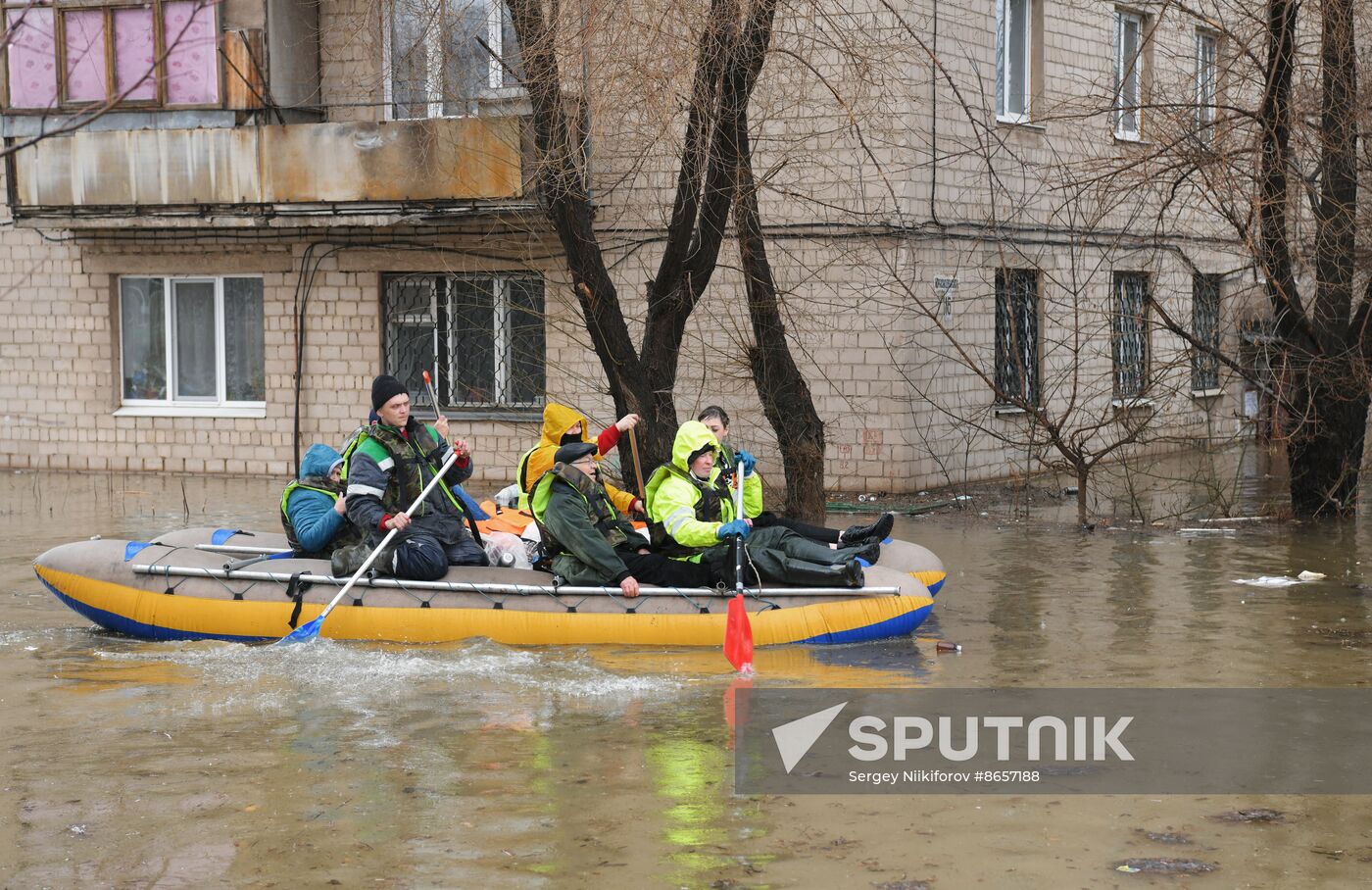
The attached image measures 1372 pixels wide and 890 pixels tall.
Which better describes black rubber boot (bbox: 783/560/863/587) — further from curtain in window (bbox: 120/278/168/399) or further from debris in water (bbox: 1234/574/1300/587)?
curtain in window (bbox: 120/278/168/399)

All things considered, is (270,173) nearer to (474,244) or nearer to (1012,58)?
(474,244)

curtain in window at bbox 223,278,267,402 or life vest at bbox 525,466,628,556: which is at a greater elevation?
curtain in window at bbox 223,278,267,402

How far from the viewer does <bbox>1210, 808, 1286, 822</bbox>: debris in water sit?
5555 mm

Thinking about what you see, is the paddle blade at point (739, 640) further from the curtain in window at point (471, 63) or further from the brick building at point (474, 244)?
the curtain in window at point (471, 63)

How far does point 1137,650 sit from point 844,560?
65.8 inches

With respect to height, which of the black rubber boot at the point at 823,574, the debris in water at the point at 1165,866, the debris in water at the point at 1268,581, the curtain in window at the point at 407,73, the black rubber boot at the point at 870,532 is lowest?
the debris in water at the point at 1165,866

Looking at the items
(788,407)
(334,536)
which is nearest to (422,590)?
(334,536)

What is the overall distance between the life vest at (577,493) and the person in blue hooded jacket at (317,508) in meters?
1.12

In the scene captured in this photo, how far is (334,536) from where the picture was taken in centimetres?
933

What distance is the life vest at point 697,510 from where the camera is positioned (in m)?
9.11

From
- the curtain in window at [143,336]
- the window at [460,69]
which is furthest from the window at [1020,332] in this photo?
the curtain in window at [143,336]

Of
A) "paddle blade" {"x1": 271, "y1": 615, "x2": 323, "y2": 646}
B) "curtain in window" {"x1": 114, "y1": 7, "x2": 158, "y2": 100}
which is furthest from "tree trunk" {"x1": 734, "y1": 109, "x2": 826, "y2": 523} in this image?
"curtain in window" {"x1": 114, "y1": 7, "x2": 158, "y2": 100}

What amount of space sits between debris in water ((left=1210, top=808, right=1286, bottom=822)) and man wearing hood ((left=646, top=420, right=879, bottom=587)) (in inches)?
134

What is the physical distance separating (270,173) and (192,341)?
297 centimetres
